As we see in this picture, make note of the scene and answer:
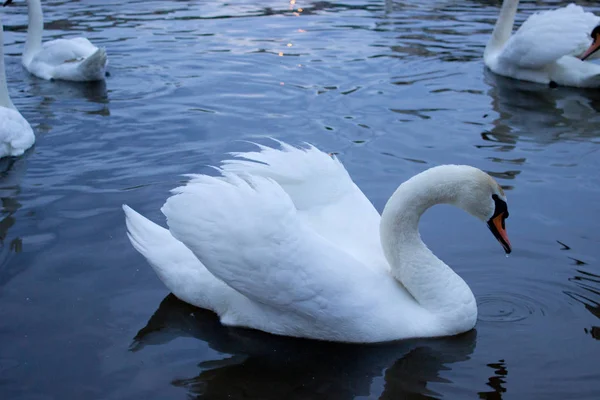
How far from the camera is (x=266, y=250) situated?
4781 mm

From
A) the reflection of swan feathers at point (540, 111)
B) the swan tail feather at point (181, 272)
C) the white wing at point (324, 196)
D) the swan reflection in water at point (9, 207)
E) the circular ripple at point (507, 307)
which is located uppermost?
the white wing at point (324, 196)

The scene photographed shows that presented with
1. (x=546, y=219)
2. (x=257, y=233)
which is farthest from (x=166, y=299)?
(x=546, y=219)

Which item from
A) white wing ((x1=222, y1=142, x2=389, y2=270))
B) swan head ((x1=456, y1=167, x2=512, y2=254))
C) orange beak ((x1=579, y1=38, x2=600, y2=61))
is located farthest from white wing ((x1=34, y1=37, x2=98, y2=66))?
swan head ((x1=456, y1=167, x2=512, y2=254))

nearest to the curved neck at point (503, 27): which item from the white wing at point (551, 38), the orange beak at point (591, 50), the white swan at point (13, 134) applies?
the white wing at point (551, 38)

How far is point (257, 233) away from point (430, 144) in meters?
4.45

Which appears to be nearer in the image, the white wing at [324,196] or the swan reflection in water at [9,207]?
the white wing at [324,196]

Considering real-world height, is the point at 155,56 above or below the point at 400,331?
below

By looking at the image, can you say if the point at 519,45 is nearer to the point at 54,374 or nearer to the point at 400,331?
the point at 400,331

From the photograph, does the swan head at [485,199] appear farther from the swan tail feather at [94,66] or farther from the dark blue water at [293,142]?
the swan tail feather at [94,66]

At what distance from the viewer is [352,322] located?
4.94 m

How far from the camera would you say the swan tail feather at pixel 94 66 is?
36.4 ft

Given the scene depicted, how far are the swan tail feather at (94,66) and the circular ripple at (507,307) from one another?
6.93 m

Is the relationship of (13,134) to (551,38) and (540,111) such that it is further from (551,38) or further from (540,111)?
(551,38)

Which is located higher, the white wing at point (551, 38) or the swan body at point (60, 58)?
the white wing at point (551, 38)
